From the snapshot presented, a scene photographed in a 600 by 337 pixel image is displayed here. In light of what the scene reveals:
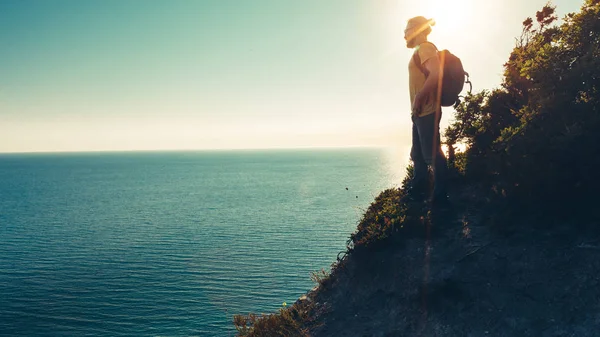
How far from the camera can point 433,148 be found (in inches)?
595

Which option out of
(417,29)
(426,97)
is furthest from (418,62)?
(426,97)

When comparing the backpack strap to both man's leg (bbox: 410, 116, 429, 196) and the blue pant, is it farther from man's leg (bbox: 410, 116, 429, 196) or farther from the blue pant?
man's leg (bbox: 410, 116, 429, 196)

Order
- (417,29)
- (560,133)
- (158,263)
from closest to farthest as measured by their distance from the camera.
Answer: (560,133) < (417,29) < (158,263)

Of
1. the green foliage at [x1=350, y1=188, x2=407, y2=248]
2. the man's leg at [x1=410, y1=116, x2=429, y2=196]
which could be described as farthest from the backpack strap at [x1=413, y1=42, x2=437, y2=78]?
the green foliage at [x1=350, y1=188, x2=407, y2=248]

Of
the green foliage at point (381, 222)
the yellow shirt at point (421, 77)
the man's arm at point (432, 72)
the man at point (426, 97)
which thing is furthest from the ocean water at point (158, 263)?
the man's arm at point (432, 72)

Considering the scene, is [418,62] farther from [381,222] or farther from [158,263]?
[158,263]

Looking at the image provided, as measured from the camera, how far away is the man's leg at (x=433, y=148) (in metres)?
14.9

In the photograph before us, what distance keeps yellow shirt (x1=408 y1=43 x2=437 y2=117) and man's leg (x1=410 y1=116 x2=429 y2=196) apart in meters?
1.58

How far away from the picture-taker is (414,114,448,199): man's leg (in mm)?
14906

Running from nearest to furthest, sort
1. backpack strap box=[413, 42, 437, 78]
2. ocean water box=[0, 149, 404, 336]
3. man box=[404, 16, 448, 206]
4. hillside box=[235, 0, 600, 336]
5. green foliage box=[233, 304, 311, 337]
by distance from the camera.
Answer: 1. hillside box=[235, 0, 600, 336]
2. green foliage box=[233, 304, 311, 337]
3. man box=[404, 16, 448, 206]
4. backpack strap box=[413, 42, 437, 78]
5. ocean water box=[0, 149, 404, 336]

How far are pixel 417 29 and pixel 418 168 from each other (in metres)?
6.03

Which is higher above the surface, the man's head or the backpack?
the man's head

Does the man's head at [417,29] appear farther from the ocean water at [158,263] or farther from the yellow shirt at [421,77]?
the ocean water at [158,263]

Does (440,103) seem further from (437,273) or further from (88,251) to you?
(88,251)
